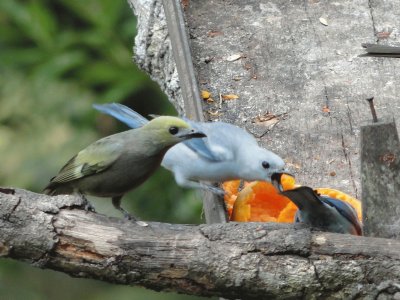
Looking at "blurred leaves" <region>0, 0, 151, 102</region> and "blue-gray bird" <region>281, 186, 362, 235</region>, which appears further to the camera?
"blurred leaves" <region>0, 0, 151, 102</region>

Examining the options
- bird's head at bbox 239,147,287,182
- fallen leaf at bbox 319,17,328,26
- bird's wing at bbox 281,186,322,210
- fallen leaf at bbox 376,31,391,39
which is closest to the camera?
bird's wing at bbox 281,186,322,210

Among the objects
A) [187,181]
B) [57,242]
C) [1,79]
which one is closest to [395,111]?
[187,181]

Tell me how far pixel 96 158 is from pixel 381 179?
1.17m

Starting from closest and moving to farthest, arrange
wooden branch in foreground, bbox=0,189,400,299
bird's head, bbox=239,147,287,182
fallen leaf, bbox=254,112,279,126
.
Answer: wooden branch in foreground, bbox=0,189,400,299, bird's head, bbox=239,147,287,182, fallen leaf, bbox=254,112,279,126

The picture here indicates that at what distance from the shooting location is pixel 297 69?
5.18 meters

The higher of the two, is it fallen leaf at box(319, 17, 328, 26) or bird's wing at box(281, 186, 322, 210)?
bird's wing at box(281, 186, 322, 210)

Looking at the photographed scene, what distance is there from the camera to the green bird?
3955mm

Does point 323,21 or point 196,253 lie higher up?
point 196,253

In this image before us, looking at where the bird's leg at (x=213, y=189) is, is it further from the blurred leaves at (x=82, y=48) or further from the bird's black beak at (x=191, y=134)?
the blurred leaves at (x=82, y=48)

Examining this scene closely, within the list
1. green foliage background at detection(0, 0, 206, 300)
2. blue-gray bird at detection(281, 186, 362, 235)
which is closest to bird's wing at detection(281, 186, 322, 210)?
blue-gray bird at detection(281, 186, 362, 235)

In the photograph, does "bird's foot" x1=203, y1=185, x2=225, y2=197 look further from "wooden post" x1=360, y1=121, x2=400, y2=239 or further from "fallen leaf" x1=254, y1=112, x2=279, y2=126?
"wooden post" x1=360, y1=121, x2=400, y2=239

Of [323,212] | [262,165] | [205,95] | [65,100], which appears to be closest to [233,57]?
[205,95]

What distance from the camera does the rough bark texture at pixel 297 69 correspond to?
4.66m

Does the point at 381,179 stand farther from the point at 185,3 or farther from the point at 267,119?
the point at 185,3
